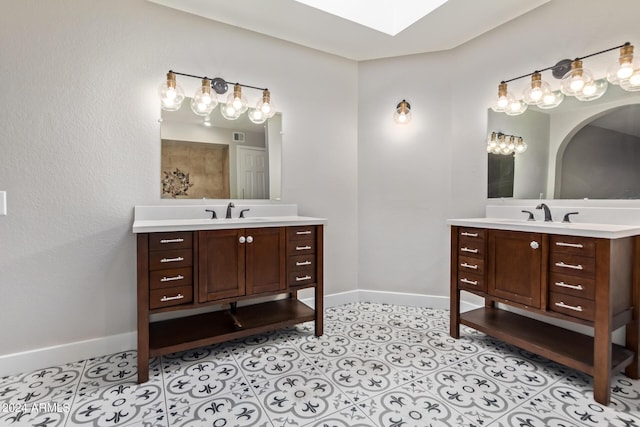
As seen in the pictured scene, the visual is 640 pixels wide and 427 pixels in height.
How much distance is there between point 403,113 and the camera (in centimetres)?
301

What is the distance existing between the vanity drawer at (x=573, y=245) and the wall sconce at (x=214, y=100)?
2.26 metres

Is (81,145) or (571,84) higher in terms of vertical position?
(571,84)

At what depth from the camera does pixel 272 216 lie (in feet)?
Result: 9.08

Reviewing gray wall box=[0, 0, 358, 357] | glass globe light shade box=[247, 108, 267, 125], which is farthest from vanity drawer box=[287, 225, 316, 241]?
glass globe light shade box=[247, 108, 267, 125]

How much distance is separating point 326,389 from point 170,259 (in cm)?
120

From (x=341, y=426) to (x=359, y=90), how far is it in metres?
2.94

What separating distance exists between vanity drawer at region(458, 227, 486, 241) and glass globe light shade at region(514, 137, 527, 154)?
2.74 feet

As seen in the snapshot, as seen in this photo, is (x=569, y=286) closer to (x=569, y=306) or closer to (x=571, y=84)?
(x=569, y=306)

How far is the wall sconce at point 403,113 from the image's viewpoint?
9.89 ft

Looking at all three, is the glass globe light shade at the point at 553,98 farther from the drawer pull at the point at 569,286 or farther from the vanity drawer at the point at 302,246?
the vanity drawer at the point at 302,246

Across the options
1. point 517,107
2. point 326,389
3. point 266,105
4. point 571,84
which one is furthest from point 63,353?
point 571,84

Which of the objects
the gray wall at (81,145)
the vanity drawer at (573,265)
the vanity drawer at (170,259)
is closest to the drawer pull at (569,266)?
the vanity drawer at (573,265)

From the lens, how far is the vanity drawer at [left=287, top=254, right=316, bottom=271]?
2336 millimetres

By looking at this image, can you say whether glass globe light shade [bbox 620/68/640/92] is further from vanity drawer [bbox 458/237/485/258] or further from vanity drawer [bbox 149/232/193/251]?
vanity drawer [bbox 149/232/193/251]
